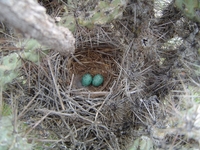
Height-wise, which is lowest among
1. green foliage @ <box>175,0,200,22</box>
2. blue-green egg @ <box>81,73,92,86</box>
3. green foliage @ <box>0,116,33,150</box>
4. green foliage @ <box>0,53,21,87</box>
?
blue-green egg @ <box>81,73,92,86</box>

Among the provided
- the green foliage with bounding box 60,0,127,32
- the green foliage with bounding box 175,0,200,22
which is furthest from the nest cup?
the green foliage with bounding box 175,0,200,22

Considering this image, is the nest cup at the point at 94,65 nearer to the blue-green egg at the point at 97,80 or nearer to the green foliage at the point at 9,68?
the blue-green egg at the point at 97,80

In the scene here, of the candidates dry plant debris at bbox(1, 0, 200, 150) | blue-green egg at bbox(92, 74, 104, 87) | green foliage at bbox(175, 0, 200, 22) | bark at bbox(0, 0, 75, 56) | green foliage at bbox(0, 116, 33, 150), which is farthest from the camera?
blue-green egg at bbox(92, 74, 104, 87)

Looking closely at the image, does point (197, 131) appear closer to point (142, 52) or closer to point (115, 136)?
point (115, 136)

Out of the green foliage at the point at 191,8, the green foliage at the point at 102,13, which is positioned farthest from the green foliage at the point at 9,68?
the green foliage at the point at 191,8

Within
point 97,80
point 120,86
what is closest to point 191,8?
point 120,86

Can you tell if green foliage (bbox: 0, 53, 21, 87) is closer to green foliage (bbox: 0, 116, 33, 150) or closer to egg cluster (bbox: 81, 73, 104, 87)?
green foliage (bbox: 0, 116, 33, 150)

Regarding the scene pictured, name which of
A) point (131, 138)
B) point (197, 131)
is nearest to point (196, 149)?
point (197, 131)
